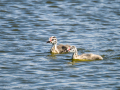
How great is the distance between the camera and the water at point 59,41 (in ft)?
43.0

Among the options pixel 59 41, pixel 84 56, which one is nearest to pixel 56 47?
pixel 59 41

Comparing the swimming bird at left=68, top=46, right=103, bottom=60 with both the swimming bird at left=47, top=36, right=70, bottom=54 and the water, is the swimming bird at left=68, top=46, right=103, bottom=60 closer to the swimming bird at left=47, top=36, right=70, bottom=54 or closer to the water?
the water

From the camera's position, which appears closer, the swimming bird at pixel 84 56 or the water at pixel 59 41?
the water at pixel 59 41

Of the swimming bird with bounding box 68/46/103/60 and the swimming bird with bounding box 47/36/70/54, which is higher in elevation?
the swimming bird with bounding box 47/36/70/54

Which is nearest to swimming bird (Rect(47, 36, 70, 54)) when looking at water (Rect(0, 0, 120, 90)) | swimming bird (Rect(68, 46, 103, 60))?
water (Rect(0, 0, 120, 90))

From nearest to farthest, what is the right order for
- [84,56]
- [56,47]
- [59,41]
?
1. [84,56]
2. [56,47]
3. [59,41]

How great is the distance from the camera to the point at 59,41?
19.1m

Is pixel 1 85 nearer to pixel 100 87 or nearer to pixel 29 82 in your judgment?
pixel 29 82

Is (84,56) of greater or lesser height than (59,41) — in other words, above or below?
below

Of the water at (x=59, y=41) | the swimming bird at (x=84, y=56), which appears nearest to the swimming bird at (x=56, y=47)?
the water at (x=59, y=41)

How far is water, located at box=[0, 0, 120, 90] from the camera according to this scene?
13.1 metres

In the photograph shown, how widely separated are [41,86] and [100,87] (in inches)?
72.4

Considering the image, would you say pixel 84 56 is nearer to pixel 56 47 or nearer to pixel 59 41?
pixel 56 47

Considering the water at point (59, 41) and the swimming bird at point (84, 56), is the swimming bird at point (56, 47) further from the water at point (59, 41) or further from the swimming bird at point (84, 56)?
the swimming bird at point (84, 56)
